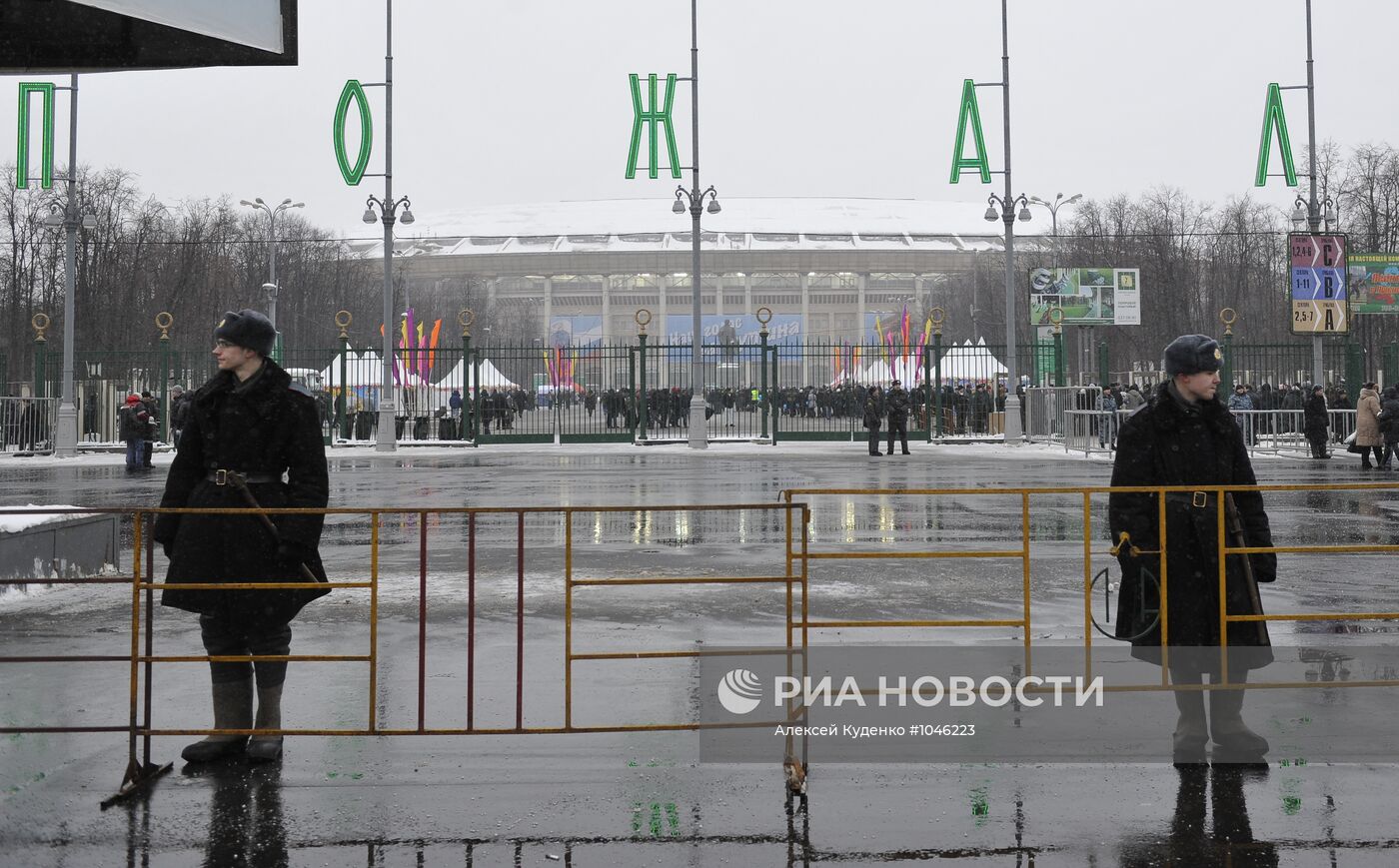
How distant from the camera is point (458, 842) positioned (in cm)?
452

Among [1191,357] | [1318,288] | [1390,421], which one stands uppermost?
[1318,288]

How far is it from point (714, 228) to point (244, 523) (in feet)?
406

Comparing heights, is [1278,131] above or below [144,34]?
above

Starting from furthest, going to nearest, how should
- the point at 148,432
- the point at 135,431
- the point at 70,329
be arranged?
the point at 70,329, the point at 148,432, the point at 135,431

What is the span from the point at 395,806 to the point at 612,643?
3127 millimetres

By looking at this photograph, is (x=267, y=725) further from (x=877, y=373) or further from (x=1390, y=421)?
(x=877, y=373)

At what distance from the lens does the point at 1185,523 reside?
5.65 m

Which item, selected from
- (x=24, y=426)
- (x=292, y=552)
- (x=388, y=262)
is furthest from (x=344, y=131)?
(x=292, y=552)

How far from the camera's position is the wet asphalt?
4.50 m

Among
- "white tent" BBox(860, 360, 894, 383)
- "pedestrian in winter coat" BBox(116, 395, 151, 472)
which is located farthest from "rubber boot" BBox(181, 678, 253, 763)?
"white tent" BBox(860, 360, 894, 383)

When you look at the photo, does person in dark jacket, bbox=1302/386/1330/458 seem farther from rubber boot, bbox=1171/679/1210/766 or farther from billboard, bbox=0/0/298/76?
billboard, bbox=0/0/298/76

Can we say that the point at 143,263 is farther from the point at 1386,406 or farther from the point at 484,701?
the point at 484,701

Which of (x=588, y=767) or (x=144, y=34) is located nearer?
(x=588, y=767)

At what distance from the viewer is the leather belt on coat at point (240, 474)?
5527mm
